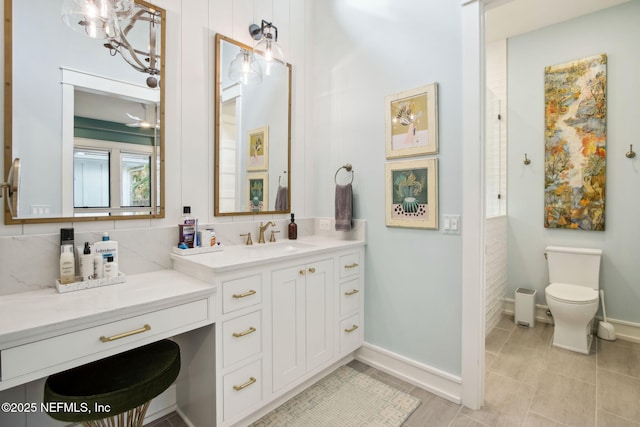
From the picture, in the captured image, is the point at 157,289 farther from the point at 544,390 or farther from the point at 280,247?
the point at 544,390

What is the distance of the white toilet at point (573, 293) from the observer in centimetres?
248

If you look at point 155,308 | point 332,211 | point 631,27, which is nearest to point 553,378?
point 332,211

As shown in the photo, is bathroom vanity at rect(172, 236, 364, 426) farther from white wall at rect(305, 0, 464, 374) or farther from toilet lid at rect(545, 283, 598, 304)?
toilet lid at rect(545, 283, 598, 304)

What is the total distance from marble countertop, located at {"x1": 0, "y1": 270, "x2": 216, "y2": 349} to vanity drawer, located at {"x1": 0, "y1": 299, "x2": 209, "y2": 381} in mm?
27

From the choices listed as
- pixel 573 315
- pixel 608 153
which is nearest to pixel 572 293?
pixel 573 315

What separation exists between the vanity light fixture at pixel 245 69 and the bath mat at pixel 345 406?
216 centimetres

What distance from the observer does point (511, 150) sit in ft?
10.9

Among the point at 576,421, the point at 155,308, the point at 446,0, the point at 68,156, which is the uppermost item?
the point at 446,0

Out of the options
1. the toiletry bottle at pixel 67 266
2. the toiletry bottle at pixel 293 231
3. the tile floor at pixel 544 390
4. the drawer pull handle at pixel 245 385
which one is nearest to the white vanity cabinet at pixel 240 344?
the drawer pull handle at pixel 245 385

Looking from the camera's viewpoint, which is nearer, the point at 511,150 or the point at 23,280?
the point at 23,280

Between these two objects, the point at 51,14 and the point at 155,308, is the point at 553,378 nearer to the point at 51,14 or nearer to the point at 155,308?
the point at 155,308

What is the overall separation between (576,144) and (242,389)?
3.52 m

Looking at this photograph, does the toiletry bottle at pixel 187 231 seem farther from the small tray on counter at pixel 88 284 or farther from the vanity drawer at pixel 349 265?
the vanity drawer at pixel 349 265

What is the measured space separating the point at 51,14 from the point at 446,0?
2.16 meters
